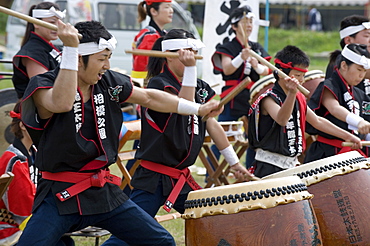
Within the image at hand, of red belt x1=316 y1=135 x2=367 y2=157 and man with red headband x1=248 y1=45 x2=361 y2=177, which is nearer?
man with red headband x1=248 y1=45 x2=361 y2=177

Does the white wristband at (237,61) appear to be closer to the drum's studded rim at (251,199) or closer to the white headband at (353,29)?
the white headband at (353,29)

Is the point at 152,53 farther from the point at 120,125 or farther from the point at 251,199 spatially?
the point at 251,199

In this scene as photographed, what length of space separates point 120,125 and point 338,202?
1.23 m

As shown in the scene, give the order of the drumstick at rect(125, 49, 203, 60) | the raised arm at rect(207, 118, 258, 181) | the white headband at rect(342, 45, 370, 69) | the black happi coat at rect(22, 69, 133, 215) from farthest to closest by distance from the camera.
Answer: the white headband at rect(342, 45, 370, 69) < the raised arm at rect(207, 118, 258, 181) < the drumstick at rect(125, 49, 203, 60) < the black happi coat at rect(22, 69, 133, 215)

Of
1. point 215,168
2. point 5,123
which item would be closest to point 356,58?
point 215,168

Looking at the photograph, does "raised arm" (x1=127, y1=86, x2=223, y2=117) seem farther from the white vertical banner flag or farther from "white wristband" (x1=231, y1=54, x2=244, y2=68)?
the white vertical banner flag

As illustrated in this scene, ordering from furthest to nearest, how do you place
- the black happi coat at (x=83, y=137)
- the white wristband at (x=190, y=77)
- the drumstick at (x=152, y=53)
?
the white wristband at (x=190, y=77)
the drumstick at (x=152, y=53)
the black happi coat at (x=83, y=137)

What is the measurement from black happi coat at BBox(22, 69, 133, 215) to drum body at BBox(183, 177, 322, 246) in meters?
0.43

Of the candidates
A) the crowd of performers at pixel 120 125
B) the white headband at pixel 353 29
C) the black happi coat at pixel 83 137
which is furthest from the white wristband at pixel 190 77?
the white headband at pixel 353 29

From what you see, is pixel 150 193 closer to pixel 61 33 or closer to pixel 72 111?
pixel 72 111

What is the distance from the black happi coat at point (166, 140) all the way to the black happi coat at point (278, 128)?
2.28 ft

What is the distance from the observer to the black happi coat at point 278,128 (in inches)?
160

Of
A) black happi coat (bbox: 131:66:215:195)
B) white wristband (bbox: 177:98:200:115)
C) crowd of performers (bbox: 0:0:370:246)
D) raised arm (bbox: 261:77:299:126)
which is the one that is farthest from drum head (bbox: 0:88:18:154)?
white wristband (bbox: 177:98:200:115)

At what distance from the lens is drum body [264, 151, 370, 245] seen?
329 centimetres
